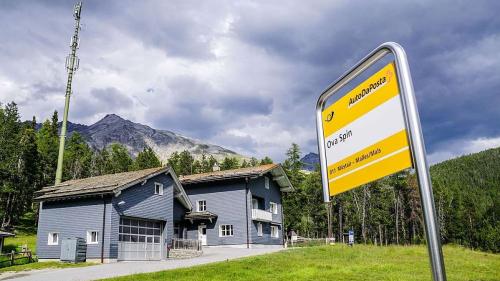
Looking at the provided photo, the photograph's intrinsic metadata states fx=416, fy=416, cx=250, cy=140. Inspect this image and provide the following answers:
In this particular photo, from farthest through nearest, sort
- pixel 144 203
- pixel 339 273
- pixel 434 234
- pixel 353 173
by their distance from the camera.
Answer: pixel 144 203
pixel 339 273
pixel 353 173
pixel 434 234

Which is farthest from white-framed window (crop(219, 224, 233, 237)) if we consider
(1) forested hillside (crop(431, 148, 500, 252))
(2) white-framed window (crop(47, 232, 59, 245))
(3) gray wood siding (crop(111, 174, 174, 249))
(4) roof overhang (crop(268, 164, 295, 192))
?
(1) forested hillside (crop(431, 148, 500, 252))

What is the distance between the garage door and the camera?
2957 centimetres

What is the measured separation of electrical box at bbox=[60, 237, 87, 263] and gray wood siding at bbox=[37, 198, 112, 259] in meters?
0.41

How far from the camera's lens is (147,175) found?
1241 inches

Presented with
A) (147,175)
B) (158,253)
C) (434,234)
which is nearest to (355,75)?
(434,234)

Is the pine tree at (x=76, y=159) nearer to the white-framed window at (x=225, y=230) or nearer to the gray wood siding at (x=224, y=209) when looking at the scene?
the gray wood siding at (x=224, y=209)

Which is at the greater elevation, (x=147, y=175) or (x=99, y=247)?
(x=147, y=175)

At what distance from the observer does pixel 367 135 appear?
2350mm

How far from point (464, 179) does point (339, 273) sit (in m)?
155

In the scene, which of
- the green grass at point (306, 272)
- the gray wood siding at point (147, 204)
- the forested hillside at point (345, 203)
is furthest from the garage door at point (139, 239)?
the forested hillside at point (345, 203)

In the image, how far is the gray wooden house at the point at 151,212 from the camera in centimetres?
2894

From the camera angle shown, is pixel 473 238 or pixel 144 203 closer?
pixel 144 203

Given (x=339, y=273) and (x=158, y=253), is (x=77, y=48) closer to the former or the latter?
(x=158, y=253)

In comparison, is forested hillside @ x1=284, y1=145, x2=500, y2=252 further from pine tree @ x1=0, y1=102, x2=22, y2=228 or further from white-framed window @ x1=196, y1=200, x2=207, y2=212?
pine tree @ x1=0, y1=102, x2=22, y2=228
